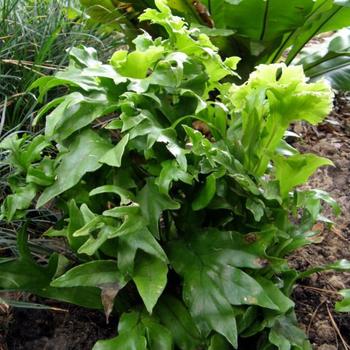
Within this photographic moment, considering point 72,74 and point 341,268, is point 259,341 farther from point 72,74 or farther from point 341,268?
point 72,74

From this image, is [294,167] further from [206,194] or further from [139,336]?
[139,336]

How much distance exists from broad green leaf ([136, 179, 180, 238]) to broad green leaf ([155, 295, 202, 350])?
0.21 meters

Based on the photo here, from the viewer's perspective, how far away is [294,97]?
1253mm

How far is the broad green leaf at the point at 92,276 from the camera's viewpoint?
1210 mm

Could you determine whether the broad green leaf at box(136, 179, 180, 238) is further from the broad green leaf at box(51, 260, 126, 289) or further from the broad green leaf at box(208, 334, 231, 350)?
the broad green leaf at box(208, 334, 231, 350)

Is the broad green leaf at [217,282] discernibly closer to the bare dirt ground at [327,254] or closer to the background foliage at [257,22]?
the bare dirt ground at [327,254]

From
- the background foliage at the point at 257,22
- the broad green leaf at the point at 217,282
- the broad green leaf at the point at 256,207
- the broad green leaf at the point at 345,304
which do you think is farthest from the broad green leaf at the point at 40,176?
the background foliage at the point at 257,22

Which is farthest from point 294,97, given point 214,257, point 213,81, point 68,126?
point 68,126

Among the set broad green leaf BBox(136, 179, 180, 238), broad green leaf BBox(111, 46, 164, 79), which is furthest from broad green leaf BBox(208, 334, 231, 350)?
broad green leaf BBox(111, 46, 164, 79)

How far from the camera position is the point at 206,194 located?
4.24ft

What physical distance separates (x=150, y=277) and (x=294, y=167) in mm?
454

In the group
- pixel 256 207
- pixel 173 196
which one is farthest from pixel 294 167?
pixel 173 196

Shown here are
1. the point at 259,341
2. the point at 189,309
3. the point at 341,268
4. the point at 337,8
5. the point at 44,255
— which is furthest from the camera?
the point at 337,8

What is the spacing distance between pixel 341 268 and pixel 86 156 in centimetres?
75
